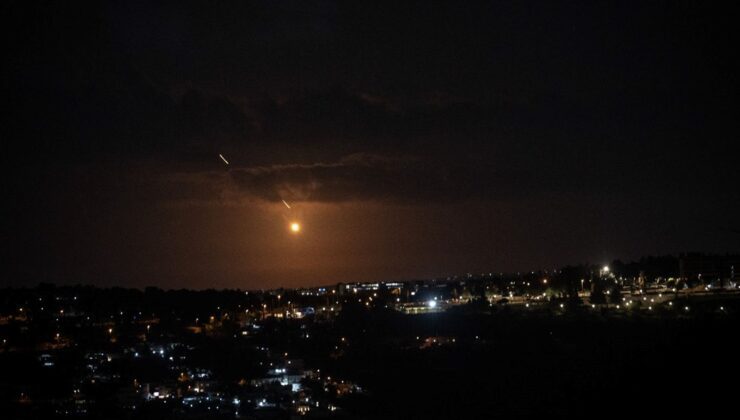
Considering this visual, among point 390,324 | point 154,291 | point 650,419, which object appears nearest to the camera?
point 650,419

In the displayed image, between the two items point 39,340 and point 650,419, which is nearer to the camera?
point 650,419

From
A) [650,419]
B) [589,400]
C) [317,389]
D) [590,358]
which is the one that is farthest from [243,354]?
[650,419]

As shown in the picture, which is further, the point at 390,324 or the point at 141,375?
the point at 390,324

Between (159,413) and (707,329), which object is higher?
(707,329)

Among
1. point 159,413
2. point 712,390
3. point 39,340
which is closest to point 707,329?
point 712,390

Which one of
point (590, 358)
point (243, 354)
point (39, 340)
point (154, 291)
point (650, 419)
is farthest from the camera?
point (154, 291)

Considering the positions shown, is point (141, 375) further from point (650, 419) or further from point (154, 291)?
point (154, 291)

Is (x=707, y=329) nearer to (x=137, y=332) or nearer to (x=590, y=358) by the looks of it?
(x=590, y=358)

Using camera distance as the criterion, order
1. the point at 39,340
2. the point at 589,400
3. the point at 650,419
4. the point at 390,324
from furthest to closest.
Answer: the point at 390,324, the point at 39,340, the point at 589,400, the point at 650,419

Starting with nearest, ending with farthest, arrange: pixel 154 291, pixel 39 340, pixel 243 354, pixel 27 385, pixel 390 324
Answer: pixel 27 385
pixel 243 354
pixel 39 340
pixel 390 324
pixel 154 291
